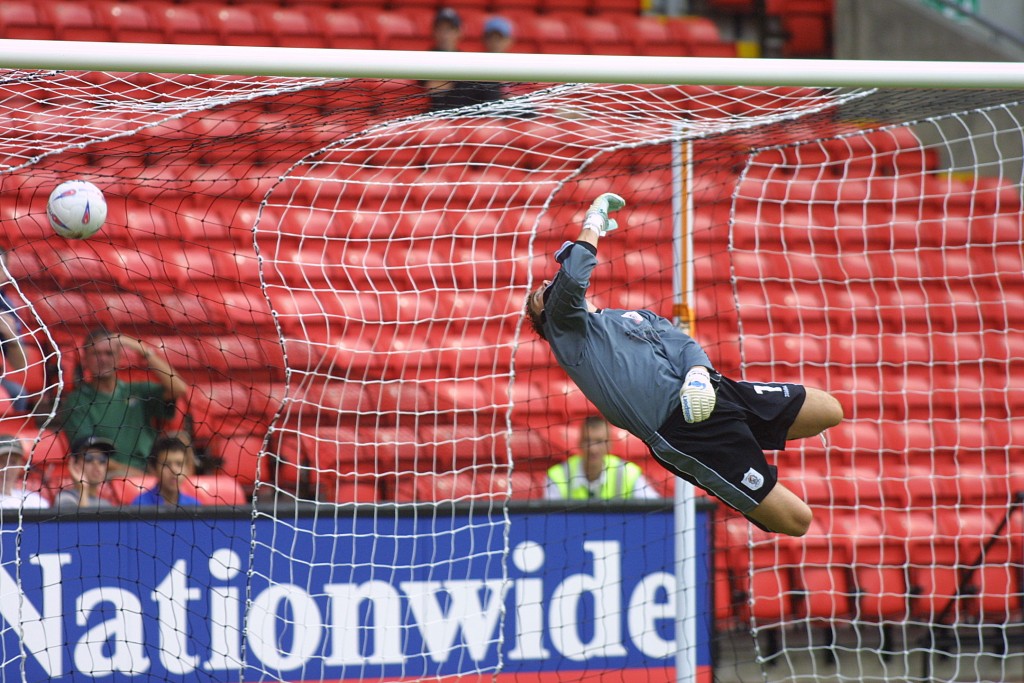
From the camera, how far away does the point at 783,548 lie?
605cm

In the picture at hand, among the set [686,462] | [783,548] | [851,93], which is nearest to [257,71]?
[686,462]

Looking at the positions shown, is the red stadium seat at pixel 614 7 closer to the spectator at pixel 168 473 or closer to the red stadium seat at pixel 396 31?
the red stadium seat at pixel 396 31

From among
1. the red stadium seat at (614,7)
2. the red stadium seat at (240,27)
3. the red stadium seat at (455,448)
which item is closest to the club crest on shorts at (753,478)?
the red stadium seat at (455,448)

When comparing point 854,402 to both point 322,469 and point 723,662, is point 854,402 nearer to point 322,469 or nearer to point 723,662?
point 723,662

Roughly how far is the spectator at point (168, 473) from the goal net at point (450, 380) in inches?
2.6

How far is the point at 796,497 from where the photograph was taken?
3910mm

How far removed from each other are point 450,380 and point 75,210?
1.77 meters

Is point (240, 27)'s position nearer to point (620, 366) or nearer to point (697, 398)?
point (620, 366)

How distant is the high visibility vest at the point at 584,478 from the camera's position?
5.12m

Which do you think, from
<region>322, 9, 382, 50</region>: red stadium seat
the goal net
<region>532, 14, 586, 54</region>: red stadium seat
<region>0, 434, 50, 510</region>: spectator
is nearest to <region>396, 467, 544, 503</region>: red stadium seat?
the goal net

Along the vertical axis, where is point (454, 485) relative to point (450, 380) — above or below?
below

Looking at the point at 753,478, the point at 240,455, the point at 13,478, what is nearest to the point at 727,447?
the point at 753,478

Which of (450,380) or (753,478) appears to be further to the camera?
(450,380)

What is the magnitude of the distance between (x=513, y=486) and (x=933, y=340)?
2904mm
